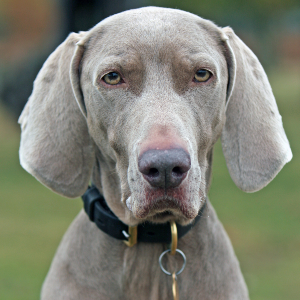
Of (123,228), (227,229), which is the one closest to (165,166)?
(123,228)

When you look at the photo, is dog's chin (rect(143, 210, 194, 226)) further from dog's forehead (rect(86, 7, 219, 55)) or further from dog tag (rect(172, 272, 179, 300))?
dog's forehead (rect(86, 7, 219, 55))

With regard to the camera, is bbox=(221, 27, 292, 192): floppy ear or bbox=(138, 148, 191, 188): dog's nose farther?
bbox=(221, 27, 292, 192): floppy ear

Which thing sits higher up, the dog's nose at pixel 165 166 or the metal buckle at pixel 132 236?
the dog's nose at pixel 165 166

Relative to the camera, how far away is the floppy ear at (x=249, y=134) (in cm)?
275

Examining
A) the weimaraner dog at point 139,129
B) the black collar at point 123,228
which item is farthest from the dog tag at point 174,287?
the black collar at point 123,228

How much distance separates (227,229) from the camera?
7066 millimetres

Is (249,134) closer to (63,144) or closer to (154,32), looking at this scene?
(154,32)

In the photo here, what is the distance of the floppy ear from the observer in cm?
275

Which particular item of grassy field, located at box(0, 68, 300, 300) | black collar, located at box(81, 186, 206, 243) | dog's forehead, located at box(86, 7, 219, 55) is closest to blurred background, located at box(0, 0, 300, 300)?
grassy field, located at box(0, 68, 300, 300)

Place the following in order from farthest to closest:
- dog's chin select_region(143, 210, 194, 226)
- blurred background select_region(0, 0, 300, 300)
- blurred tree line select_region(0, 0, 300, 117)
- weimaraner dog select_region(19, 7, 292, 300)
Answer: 1. blurred tree line select_region(0, 0, 300, 117)
2. blurred background select_region(0, 0, 300, 300)
3. dog's chin select_region(143, 210, 194, 226)
4. weimaraner dog select_region(19, 7, 292, 300)

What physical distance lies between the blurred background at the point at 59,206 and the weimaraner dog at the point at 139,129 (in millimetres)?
882

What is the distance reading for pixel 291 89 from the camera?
23656 millimetres

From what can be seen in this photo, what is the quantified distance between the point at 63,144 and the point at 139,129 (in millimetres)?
642

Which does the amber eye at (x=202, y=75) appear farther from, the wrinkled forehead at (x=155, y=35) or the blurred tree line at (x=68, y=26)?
the blurred tree line at (x=68, y=26)
